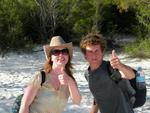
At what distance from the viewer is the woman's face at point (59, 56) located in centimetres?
252

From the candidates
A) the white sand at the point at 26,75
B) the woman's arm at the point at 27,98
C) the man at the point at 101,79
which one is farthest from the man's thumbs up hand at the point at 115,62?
the white sand at the point at 26,75

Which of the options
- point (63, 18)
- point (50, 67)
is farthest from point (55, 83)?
point (63, 18)

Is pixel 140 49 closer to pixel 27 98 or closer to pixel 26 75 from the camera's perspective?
pixel 26 75

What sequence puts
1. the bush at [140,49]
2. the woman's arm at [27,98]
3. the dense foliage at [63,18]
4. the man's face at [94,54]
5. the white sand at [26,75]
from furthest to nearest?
1. the dense foliage at [63,18]
2. the bush at [140,49]
3. the white sand at [26,75]
4. the man's face at [94,54]
5. the woman's arm at [27,98]

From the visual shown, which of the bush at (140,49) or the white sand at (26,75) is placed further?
the bush at (140,49)

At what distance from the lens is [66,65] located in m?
2.56

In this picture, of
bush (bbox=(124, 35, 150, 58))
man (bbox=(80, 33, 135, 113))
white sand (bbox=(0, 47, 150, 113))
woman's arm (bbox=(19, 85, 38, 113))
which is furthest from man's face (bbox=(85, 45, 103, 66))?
bush (bbox=(124, 35, 150, 58))

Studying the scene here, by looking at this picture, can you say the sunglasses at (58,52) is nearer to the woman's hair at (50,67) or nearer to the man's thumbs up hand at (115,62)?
the woman's hair at (50,67)

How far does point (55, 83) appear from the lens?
8.39 feet

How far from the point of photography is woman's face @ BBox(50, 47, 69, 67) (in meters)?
2.52

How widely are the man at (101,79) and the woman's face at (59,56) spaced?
5.2 inches

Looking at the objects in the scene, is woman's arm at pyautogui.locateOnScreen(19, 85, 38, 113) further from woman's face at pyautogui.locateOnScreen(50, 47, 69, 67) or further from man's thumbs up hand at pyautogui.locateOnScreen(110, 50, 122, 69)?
man's thumbs up hand at pyautogui.locateOnScreen(110, 50, 122, 69)

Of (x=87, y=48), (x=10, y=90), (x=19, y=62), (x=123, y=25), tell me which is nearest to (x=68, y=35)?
(x=123, y=25)

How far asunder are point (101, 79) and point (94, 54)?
0.48ft
